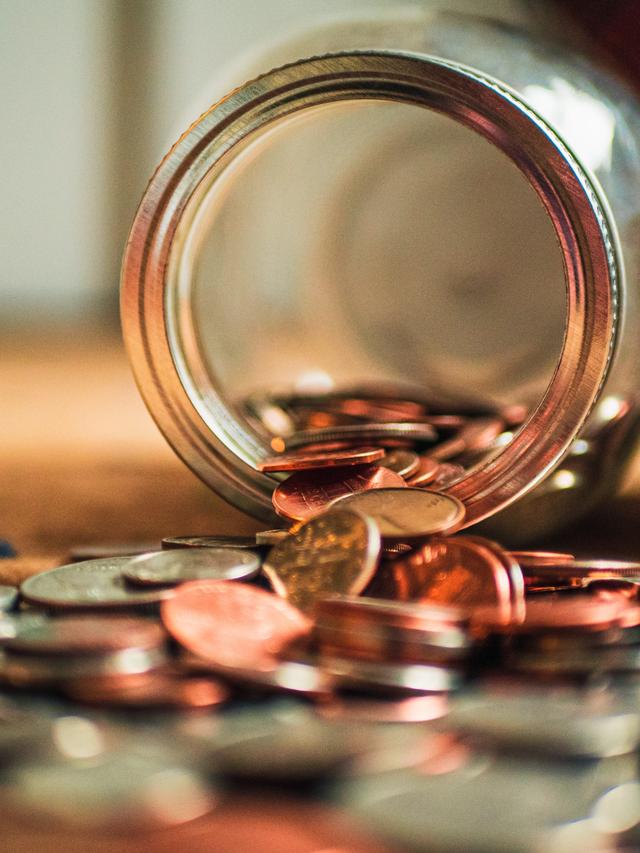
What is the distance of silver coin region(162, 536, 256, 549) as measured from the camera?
29.8 inches

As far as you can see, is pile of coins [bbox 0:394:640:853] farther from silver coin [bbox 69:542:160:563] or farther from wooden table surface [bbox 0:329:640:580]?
wooden table surface [bbox 0:329:640:580]

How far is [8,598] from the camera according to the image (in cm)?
66

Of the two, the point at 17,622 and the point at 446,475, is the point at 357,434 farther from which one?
the point at 17,622

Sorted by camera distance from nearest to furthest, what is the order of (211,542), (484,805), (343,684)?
(484,805), (343,684), (211,542)

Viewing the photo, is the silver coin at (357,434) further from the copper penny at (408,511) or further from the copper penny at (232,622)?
the copper penny at (232,622)

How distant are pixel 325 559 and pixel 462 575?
0.30 ft

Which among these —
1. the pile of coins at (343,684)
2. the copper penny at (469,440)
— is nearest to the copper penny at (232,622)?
the pile of coins at (343,684)

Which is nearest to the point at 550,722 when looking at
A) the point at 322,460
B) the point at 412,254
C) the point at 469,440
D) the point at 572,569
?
the point at 572,569

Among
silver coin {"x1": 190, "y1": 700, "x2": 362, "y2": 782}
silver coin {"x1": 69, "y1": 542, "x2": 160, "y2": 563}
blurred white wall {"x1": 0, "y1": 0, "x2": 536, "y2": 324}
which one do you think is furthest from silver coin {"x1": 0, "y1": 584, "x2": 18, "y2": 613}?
blurred white wall {"x1": 0, "y1": 0, "x2": 536, "y2": 324}

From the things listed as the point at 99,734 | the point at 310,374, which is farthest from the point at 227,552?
the point at 310,374

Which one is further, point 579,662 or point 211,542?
point 211,542

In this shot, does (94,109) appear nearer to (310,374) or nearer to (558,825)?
(310,374)

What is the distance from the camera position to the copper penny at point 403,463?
78cm

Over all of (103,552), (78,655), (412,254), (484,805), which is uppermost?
(412,254)
